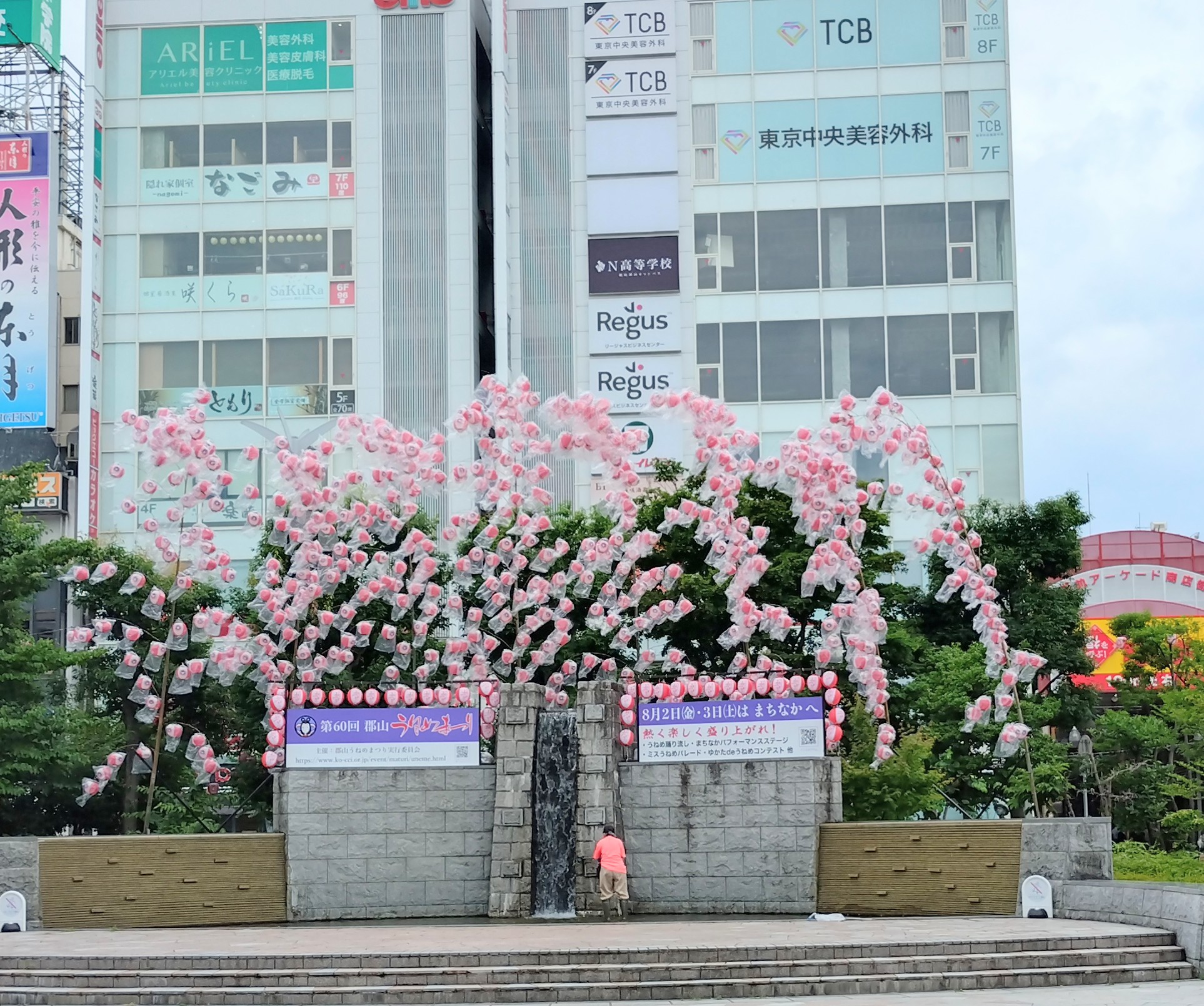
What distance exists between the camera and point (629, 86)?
142ft

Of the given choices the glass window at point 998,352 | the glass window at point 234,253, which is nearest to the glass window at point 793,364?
the glass window at point 998,352

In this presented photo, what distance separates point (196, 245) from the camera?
4388cm

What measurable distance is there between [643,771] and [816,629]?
821 centimetres

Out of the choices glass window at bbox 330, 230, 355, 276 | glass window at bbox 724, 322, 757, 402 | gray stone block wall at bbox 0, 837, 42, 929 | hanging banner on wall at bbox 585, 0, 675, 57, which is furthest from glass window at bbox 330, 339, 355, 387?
gray stone block wall at bbox 0, 837, 42, 929

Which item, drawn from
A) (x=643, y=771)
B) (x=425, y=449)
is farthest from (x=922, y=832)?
(x=425, y=449)

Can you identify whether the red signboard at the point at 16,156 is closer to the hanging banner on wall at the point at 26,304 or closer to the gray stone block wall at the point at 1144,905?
the hanging banner on wall at the point at 26,304

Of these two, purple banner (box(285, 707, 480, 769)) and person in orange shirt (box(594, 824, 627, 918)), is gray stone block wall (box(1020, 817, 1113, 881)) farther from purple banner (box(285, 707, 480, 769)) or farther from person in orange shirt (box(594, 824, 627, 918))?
purple banner (box(285, 707, 480, 769))

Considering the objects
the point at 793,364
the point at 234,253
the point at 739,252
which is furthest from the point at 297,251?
the point at 793,364

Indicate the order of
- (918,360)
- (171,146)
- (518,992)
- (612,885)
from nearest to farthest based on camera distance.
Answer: (518,992) < (612,885) < (918,360) < (171,146)

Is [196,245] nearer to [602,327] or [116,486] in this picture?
[116,486]

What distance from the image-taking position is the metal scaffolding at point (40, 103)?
1837 inches

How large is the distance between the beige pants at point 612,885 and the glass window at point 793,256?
2491cm

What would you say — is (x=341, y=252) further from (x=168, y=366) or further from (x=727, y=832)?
(x=727, y=832)

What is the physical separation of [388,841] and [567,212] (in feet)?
80.9
